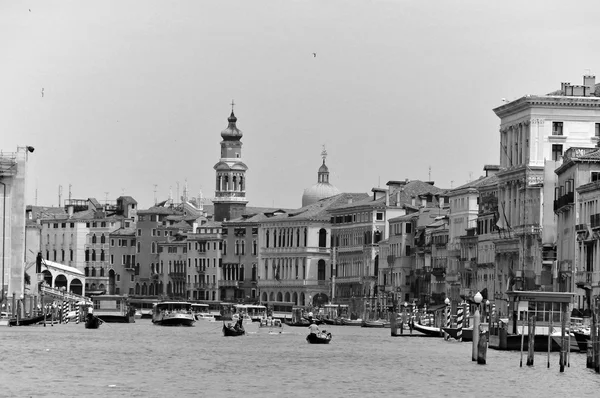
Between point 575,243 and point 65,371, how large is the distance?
42651 mm

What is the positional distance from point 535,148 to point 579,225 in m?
27.0

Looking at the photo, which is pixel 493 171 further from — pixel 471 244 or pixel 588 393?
pixel 588 393

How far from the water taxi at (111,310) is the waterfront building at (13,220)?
74.3 ft

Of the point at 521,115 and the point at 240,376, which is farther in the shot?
the point at 521,115

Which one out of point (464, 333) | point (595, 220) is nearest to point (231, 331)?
point (464, 333)

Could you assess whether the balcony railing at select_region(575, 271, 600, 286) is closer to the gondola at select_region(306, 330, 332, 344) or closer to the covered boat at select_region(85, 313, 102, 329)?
the gondola at select_region(306, 330, 332, 344)

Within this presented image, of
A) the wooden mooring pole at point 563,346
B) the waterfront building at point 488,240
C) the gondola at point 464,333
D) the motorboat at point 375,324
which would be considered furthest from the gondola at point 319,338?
the motorboat at point 375,324

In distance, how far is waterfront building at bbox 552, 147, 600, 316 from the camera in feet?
337

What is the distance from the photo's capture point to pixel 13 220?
138m

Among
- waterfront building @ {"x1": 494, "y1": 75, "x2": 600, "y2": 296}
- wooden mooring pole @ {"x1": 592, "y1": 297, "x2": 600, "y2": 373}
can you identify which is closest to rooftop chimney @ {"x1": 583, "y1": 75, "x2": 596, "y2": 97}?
waterfront building @ {"x1": 494, "y1": 75, "x2": 600, "y2": 296}

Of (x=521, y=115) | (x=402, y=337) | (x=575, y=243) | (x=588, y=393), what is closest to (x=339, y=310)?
(x=521, y=115)

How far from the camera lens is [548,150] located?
133 m

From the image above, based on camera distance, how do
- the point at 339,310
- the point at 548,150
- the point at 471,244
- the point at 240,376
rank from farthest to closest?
the point at 339,310
the point at 471,244
the point at 548,150
the point at 240,376

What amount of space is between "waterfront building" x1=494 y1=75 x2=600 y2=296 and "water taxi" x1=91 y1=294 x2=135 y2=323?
120ft
